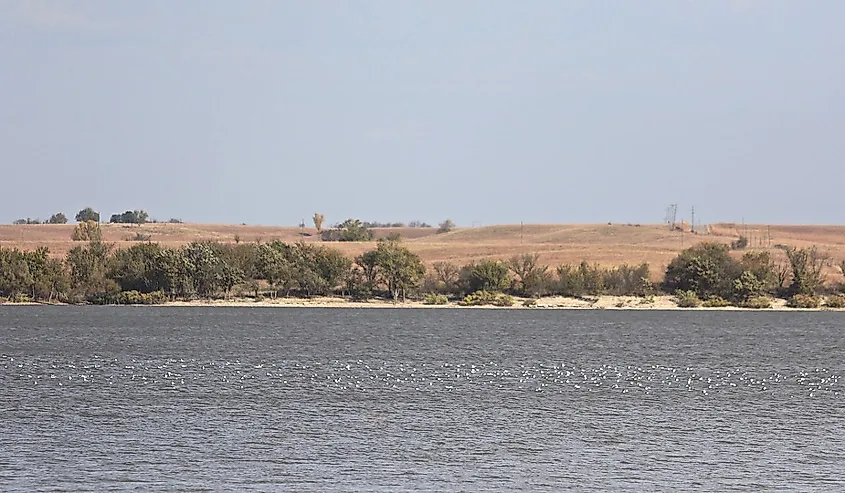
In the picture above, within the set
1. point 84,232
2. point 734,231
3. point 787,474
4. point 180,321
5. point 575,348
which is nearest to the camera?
point 787,474

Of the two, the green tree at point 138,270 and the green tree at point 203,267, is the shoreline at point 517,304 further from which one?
the green tree at point 138,270

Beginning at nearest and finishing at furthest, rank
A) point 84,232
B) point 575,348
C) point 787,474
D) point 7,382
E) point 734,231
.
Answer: point 787,474 → point 7,382 → point 575,348 → point 84,232 → point 734,231

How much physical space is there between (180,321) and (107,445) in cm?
4645

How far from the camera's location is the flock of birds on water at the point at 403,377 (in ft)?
128

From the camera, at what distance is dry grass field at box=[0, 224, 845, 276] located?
4739 inches

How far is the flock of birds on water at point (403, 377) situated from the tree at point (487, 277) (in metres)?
44.4

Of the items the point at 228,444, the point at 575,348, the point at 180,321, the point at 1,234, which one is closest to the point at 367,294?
the point at 180,321

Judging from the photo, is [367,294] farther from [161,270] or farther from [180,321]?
[180,321]

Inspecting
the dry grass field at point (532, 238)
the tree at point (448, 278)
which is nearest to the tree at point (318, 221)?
the dry grass field at point (532, 238)

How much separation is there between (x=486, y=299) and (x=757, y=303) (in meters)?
19.6

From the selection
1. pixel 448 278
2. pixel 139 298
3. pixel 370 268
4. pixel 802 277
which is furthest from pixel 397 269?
pixel 802 277

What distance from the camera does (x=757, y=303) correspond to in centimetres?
Answer: 9025

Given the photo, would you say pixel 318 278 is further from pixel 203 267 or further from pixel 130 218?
pixel 130 218

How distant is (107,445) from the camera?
27062 millimetres
